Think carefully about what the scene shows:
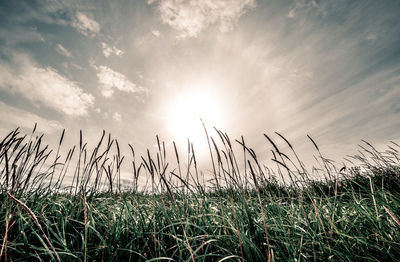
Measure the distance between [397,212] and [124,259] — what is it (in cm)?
301

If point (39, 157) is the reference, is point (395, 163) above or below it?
below

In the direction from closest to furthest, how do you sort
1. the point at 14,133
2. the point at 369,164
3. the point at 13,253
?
the point at 13,253
the point at 14,133
the point at 369,164

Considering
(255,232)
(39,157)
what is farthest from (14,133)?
(255,232)

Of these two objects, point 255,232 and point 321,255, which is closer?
point 321,255

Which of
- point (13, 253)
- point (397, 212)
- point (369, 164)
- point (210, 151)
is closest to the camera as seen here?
point (13, 253)

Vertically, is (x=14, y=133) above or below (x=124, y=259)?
above

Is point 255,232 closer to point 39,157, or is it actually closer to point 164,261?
point 164,261

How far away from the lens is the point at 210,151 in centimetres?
195

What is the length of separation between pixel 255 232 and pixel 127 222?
1279mm

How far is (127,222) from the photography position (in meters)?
2.01

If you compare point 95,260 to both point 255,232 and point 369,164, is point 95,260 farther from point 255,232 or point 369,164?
point 369,164

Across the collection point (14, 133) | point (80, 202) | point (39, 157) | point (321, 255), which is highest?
point (14, 133)

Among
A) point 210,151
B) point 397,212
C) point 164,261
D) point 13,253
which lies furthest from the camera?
point 397,212

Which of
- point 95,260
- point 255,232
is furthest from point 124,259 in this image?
point 255,232
